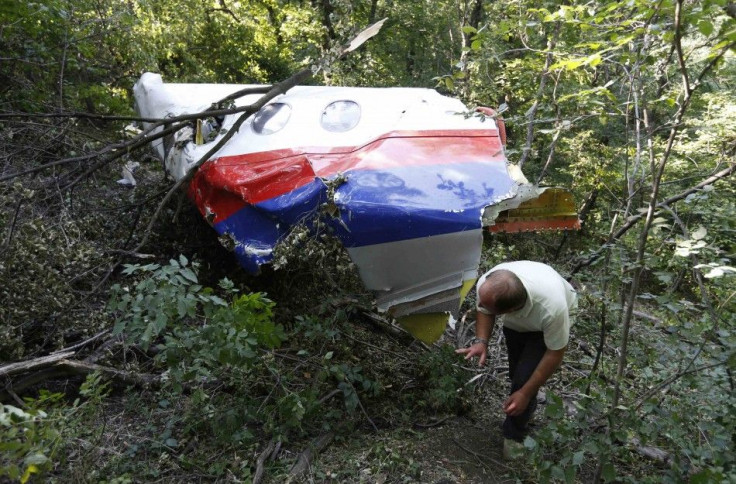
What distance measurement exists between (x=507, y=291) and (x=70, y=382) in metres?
2.68

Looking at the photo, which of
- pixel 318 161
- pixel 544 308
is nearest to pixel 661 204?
pixel 544 308

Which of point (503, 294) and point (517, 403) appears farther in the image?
point (517, 403)

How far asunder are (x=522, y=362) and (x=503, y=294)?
55cm

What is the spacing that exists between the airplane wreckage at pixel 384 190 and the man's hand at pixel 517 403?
0.71 m

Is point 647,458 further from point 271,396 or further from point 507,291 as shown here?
point 271,396

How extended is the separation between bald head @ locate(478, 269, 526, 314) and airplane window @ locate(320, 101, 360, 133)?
191 centimetres

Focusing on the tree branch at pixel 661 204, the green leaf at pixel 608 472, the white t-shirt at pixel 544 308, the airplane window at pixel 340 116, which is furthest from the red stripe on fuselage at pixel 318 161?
the green leaf at pixel 608 472

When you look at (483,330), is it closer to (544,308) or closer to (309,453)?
(544,308)

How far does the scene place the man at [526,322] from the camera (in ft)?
9.68

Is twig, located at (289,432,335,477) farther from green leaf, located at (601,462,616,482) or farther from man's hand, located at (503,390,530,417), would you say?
green leaf, located at (601,462,616,482)

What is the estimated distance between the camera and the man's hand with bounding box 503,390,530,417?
3074 millimetres

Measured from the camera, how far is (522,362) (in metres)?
3.20

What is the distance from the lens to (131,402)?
3289mm

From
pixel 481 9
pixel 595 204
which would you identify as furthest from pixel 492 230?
pixel 481 9
